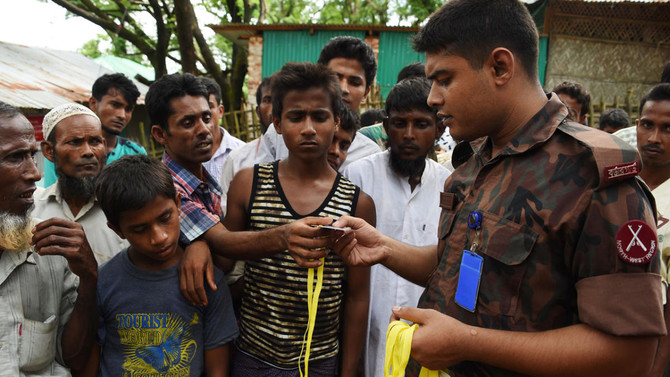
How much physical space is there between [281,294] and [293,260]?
19 cm

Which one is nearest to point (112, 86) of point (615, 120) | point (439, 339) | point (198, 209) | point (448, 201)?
point (198, 209)

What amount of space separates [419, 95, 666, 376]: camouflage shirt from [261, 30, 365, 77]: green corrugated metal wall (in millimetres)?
12301

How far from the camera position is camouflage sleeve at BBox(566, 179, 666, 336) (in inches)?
49.7

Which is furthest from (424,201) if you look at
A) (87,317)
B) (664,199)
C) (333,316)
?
(87,317)

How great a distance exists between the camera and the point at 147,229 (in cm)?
222

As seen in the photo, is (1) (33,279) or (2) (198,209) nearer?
(1) (33,279)

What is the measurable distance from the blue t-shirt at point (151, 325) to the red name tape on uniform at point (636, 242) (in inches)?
71.1

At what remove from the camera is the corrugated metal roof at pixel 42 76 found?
361 inches

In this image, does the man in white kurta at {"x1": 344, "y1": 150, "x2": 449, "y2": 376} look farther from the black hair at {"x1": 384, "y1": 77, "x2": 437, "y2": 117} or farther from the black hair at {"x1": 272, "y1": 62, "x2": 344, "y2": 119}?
the black hair at {"x1": 272, "y1": 62, "x2": 344, "y2": 119}

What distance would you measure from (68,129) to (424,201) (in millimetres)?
2461

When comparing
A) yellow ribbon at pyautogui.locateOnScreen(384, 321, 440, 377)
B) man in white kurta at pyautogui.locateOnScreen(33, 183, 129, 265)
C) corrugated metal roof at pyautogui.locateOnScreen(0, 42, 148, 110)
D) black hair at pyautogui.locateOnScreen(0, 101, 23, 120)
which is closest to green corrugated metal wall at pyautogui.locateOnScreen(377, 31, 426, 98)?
corrugated metal roof at pyautogui.locateOnScreen(0, 42, 148, 110)

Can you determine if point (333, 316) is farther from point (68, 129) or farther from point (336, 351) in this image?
point (68, 129)

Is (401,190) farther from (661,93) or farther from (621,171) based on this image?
(661,93)

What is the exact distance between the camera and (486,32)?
1.62 metres
